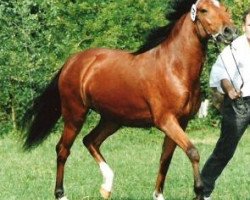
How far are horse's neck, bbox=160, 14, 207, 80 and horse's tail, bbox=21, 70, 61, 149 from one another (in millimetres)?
2233

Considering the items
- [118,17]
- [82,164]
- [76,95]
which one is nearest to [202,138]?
[118,17]

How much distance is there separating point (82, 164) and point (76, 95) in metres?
3.35

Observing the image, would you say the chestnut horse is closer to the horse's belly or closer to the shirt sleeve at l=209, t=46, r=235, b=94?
the horse's belly

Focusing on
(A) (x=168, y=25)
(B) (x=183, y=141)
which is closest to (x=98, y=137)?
(A) (x=168, y=25)

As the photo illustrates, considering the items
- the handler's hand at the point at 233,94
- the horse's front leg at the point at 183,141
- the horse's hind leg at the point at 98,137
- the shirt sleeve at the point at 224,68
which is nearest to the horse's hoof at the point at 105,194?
the horse's hind leg at the point at 98,137

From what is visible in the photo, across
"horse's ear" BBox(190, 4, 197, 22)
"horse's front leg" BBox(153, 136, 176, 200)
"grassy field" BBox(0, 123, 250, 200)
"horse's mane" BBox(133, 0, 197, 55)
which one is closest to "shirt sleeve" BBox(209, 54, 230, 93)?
"horse's ear" BBox(190, 4, 197, 22)

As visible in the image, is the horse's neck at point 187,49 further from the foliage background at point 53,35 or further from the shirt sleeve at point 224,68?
the foliage background at point 53,35

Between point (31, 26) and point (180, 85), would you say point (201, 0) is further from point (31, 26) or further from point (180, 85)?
point (31, 26)

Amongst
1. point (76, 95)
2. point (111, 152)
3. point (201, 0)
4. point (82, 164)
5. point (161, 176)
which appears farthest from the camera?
point (111, 152)

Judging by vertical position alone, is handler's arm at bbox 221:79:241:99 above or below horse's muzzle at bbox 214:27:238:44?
below

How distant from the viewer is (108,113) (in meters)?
8.03

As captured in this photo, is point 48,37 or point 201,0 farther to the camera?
point 48,37

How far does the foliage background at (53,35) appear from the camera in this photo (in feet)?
60.5

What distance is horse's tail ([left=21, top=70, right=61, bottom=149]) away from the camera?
9.10 meters
